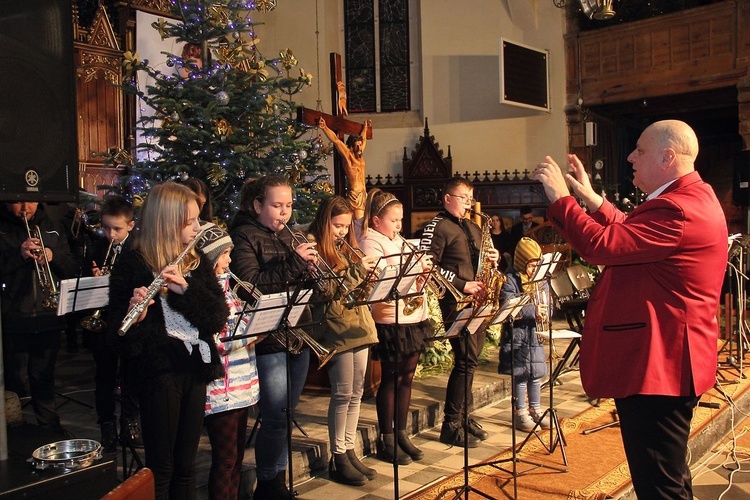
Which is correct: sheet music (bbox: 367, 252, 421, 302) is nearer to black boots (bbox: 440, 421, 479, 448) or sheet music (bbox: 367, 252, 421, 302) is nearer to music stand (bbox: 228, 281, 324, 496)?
music stand (bbox: 228, 281, 324, 496)

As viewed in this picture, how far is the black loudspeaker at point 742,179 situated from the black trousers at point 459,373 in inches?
352

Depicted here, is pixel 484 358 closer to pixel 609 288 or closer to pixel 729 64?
pixel 609 288

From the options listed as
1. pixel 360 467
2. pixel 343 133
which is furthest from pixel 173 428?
pixel 343 133

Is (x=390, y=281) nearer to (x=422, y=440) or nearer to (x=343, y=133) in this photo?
(x=422, y=440)

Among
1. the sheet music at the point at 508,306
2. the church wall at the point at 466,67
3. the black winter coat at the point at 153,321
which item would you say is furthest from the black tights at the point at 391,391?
the church wall at the point at 466,67

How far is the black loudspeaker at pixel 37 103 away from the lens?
8.92 feet

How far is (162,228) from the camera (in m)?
2.91

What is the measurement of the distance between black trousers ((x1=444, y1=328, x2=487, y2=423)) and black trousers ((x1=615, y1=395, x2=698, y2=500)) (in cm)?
197

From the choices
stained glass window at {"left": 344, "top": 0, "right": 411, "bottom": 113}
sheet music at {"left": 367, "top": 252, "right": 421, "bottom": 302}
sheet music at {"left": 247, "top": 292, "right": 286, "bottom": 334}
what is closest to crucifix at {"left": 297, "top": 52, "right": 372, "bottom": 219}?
sheet music at {"left": 367, "top": 252, "right": 421, "bottom": 302}

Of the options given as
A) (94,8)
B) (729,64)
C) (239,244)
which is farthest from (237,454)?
(729,64)

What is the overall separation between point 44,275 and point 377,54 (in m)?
11.1

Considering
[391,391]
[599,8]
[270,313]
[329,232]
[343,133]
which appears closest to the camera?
[270,313]

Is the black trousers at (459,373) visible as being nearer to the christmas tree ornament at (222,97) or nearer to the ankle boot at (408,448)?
the ankle boot at (408,448)

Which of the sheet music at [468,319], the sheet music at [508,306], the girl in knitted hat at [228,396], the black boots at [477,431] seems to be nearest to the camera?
the girl in knitted hat at [228,396]
